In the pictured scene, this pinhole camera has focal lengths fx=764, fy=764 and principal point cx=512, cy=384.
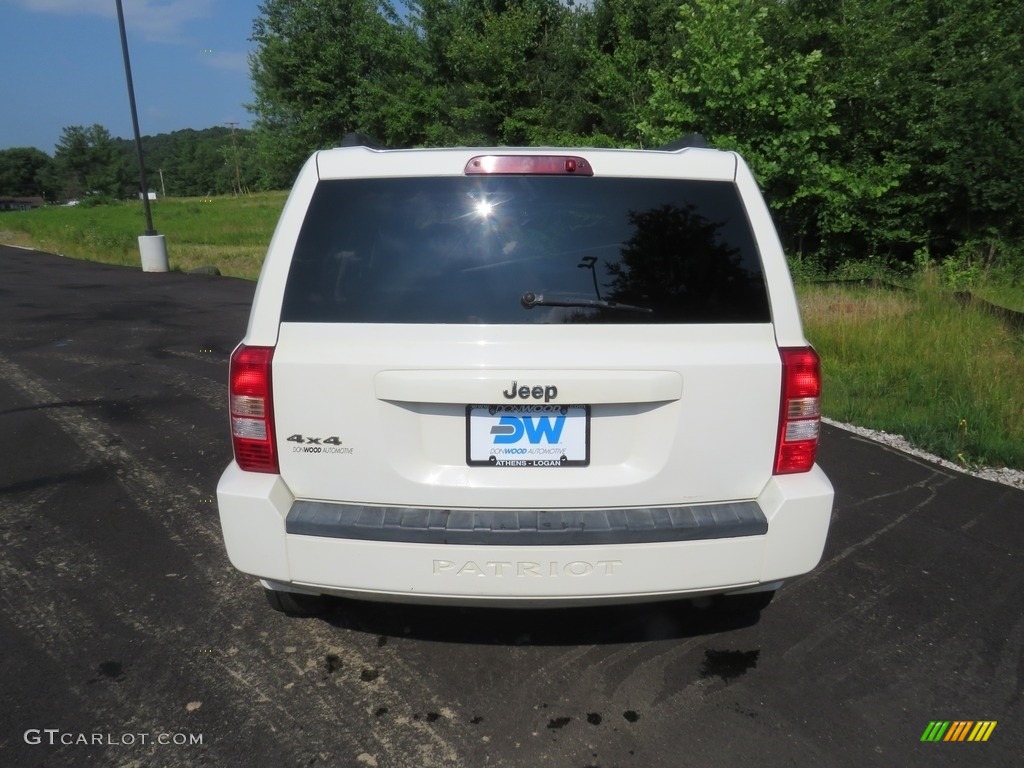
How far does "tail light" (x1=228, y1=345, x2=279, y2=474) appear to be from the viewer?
103 inches

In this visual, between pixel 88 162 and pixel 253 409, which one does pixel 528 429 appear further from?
pixel 88 162

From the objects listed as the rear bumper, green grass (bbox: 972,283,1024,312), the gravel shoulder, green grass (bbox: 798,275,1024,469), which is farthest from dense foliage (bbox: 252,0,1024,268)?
the rear bumper

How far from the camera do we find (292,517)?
2.59 m

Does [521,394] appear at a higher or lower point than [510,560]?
higher

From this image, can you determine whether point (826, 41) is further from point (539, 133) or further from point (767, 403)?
point (767, 403)

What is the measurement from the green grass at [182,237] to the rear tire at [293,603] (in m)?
16.1

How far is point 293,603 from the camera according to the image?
3.13 m

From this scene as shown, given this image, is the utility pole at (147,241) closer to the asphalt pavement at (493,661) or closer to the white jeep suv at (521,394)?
the asphalt pavement at (493,661)

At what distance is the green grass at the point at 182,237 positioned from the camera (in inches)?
893

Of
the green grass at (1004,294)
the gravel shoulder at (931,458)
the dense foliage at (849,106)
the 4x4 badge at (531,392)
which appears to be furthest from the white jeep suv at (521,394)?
the dense foliage at (849,106)

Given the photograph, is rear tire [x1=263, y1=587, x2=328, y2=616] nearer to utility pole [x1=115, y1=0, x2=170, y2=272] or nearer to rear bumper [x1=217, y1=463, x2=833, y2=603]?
rear bumper [x1=217, y1=463, x2=833, y2=603]

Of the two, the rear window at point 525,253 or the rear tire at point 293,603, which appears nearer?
the rear window at point 525,253

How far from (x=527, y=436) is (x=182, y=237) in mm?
36651

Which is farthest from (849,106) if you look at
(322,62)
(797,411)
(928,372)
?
(322,62)
